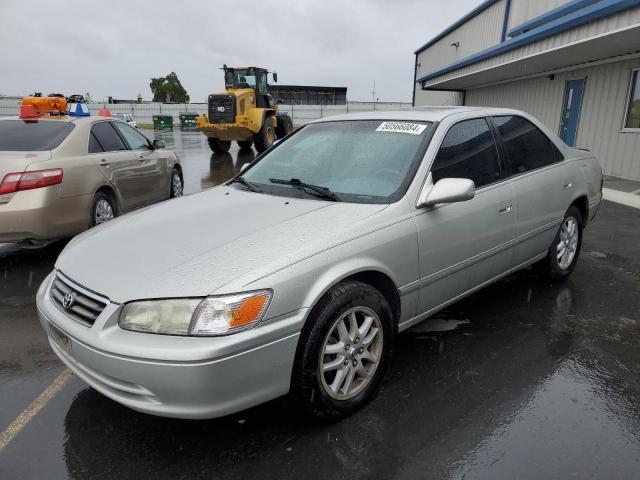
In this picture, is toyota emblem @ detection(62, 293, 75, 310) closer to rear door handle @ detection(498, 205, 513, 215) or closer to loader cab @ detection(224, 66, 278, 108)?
rear door handle @ detection(498, 205, 513, 215)

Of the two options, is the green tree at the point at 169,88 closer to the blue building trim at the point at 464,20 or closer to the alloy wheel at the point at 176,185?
the blue building trim at the point at 464,20

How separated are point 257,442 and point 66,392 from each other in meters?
1.28

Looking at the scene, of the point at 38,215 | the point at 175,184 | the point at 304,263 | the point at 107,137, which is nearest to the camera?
the point at 304,263

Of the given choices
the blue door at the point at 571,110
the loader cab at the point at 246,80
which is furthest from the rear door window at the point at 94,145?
the loader cab at the point at 246,80

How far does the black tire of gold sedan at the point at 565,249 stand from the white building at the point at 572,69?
17.9 feet

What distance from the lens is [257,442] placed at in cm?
236

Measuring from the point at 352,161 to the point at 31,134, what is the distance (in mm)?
4111

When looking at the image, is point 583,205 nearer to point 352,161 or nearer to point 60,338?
point 352,161

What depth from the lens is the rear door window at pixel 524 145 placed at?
377cm

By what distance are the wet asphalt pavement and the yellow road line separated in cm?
4

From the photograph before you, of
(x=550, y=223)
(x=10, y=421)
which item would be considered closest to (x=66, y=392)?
(x=10, y=421)

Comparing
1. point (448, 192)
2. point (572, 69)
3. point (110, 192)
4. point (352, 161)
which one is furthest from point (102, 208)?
point (572, 69)

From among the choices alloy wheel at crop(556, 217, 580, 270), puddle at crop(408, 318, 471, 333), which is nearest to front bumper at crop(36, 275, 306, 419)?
puddle at crop(408, 318, 471, 333)

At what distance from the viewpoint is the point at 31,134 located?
211 inches
